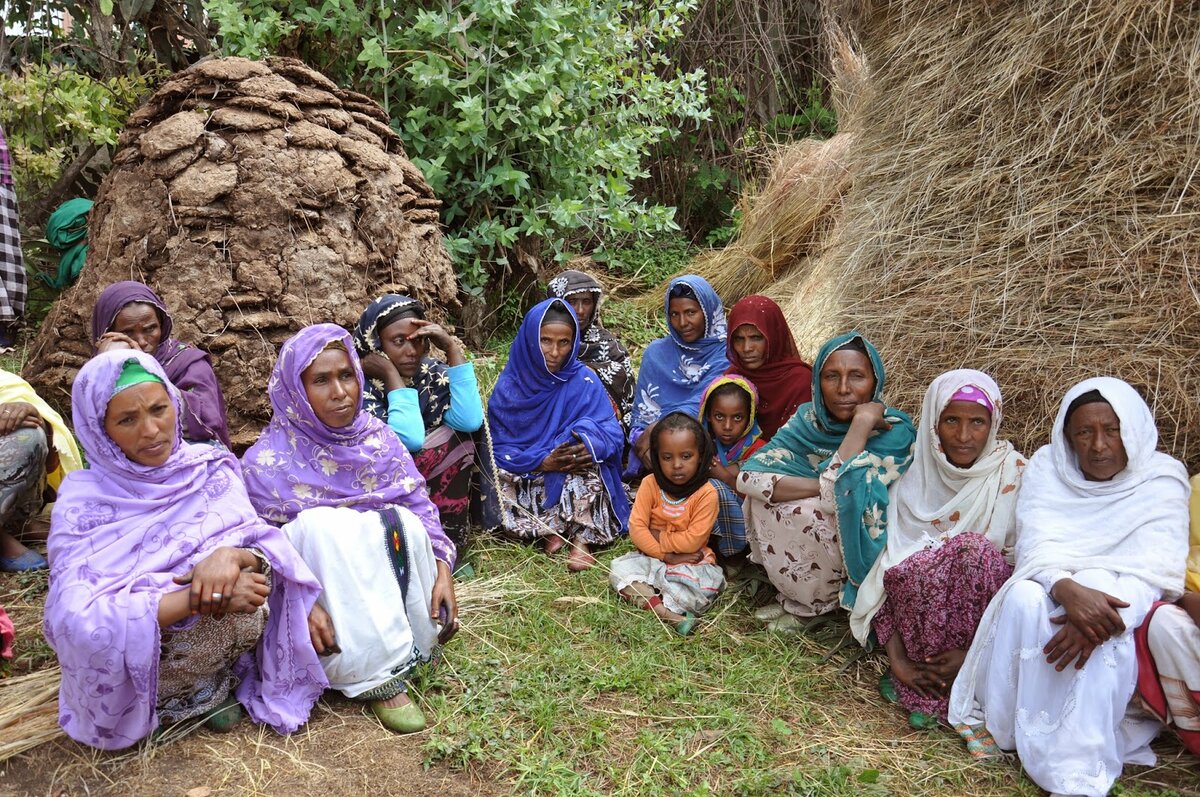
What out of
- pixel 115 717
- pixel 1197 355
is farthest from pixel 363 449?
pixel 1197 355

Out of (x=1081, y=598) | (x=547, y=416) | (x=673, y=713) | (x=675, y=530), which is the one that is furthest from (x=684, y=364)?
(x=1081, y=598)

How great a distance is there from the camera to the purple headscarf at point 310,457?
11.1 feet

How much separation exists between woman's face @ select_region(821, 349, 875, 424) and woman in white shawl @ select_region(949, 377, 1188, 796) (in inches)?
28.2

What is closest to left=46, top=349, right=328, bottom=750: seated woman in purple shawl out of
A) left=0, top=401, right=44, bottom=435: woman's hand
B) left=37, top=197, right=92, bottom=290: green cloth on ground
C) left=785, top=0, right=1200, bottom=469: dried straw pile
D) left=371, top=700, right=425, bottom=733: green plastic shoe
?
left=371, top=700, right=425, bottom=733: green plastic shoe

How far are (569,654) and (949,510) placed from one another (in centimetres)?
150

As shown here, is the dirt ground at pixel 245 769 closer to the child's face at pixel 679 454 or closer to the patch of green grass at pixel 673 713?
the patch of green grass at pixel 673 713

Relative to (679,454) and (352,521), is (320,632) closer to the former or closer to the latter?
(352,521)

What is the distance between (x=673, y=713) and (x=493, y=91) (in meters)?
4.22

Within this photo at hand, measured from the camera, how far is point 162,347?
4.19 m

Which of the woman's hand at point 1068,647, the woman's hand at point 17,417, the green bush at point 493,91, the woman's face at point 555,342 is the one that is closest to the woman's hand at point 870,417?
the woman's hand at point 1068,647

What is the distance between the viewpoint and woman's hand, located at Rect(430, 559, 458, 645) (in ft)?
11.1

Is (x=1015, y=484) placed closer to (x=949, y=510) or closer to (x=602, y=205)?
(x=949, y=510)

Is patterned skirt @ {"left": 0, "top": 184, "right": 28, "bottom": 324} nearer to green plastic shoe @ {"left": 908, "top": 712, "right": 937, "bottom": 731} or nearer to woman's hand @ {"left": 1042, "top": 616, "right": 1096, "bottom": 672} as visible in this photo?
green plastic shoe @ {"left": 908, "top": 712, "right": 937, "bottom": 731}

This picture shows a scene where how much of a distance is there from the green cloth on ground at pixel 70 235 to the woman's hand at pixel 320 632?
3801 millimetres
